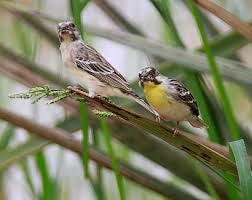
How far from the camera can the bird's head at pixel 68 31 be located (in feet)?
3.46

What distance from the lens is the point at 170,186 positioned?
4.87ft

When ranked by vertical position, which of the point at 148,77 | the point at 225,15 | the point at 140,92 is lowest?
the point at 140,92

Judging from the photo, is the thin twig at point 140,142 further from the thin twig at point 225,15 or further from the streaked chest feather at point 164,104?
the thin twig at point 225,15

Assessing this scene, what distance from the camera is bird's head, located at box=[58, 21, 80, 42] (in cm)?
106

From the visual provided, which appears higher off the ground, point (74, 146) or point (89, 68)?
point (89, 68)

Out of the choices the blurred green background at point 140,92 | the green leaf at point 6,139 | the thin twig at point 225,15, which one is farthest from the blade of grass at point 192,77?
the green leaf at point 6,139

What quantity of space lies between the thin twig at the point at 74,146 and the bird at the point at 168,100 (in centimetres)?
27

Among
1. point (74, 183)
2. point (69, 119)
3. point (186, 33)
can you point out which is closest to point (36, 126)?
point (69, 119)

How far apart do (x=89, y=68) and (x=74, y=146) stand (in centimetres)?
35

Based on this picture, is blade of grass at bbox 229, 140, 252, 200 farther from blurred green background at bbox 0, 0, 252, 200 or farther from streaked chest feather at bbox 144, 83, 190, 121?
streaked chest feather at bbox 144, 83, 190, 121

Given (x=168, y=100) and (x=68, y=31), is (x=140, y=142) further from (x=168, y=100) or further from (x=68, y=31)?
(x=68, y=31)

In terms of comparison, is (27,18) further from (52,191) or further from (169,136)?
(169,136)

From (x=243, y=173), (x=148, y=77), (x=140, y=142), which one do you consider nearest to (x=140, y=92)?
(x=140, y=142)

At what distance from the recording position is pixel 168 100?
47.5 inches
